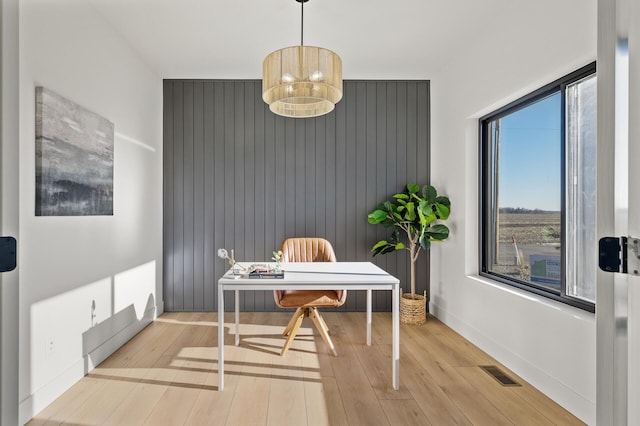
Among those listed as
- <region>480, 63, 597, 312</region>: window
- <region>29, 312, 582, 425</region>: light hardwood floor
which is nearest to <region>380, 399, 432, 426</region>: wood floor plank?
<region>29, 312, 582, 425</region>: light hardwood floor

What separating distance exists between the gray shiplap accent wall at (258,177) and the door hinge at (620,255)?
3.39m

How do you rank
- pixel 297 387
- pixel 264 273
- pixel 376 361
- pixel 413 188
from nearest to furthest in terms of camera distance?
pixel 297 387 < pixel 264 273 < pixel 376 361 < pixel 413 188

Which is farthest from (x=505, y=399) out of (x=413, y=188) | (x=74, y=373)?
(x=74, y=373)

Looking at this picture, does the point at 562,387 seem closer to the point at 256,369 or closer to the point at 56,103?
the point at 256,369

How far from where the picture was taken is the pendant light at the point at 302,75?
235cm

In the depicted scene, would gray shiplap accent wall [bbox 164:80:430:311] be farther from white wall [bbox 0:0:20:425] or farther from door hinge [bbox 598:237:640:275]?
door hinge [bbox 598:237:640:275]

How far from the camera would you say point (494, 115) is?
322 centimetres

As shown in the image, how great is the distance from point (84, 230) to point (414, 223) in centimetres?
287

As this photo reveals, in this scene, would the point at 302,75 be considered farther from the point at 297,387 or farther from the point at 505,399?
the point at 505,399

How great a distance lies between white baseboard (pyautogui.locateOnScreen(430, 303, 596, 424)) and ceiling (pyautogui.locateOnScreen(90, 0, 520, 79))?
2.33 metres

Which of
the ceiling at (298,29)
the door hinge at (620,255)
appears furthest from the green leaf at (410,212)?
the door hinge at (620,255)

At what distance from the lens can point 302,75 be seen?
2348mm

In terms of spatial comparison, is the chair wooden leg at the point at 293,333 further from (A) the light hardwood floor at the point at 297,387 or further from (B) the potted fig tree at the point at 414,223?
(B) the potted fig tree at the point at 414,223

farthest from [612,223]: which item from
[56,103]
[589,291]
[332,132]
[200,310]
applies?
[200,310]
